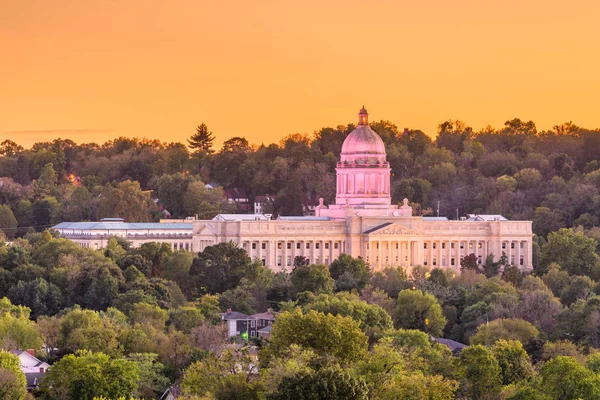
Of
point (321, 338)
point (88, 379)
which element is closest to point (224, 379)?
point (321, 338)

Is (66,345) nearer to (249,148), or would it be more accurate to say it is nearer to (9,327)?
(9,327)

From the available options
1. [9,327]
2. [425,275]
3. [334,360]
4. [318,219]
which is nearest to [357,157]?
[318,219]

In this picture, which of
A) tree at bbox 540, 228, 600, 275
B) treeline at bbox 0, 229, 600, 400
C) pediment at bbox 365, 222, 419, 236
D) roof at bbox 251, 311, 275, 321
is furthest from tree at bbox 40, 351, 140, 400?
pediment at bbox 365, 222, 419, 236

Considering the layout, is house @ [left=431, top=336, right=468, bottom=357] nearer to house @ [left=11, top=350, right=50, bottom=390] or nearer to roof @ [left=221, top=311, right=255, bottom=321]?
roof @ [left=221, top=311, right=255, bottom=321]

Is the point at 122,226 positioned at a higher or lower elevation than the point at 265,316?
higher

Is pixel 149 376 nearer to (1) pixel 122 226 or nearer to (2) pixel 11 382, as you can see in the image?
(2) pixel 11 382
